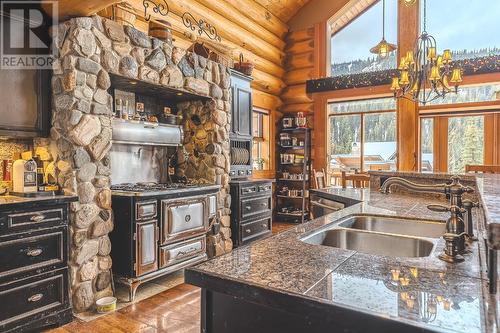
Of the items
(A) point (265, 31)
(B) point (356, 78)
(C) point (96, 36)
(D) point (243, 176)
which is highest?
(A) point (265, 31)

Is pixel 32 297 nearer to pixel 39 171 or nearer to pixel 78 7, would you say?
pixel 39 171

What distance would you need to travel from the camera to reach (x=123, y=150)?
12.6 ft

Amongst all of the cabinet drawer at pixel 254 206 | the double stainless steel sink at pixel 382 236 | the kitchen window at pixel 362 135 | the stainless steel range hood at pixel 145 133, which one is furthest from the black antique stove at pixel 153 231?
the kitchen window at pixel 362 135

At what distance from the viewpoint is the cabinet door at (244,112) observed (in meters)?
5.13

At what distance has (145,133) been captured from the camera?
3.65 m

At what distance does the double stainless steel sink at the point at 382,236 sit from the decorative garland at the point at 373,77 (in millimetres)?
4899

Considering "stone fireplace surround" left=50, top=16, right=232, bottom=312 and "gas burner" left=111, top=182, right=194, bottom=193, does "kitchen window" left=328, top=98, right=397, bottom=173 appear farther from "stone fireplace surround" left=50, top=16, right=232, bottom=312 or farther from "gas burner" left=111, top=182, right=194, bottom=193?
"stone fireplace surround" left=50, top=16, right=232, bottom=312

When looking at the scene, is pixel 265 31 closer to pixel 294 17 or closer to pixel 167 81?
pixel 294 17

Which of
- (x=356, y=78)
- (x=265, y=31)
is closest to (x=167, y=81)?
(x=265, y=31)

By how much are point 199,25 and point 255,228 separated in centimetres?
303

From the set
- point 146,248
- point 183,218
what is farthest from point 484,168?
point 146,248

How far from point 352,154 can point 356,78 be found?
152 centimetres

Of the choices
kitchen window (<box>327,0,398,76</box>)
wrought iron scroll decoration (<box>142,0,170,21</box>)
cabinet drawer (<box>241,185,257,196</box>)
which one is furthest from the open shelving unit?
wrought iron scroll decoration (<box>142,0,170,21</box>)

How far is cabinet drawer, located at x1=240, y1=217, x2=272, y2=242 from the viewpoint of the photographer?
4.82m
